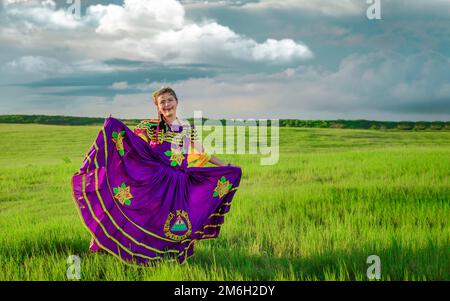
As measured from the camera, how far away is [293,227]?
7.08m

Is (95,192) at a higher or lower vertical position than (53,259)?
higher

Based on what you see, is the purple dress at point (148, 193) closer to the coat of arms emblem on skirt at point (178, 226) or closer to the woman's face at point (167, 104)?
the coat of arms emblem on skirt at point (178, 226)

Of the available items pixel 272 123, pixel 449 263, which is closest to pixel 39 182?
pixel 449 263

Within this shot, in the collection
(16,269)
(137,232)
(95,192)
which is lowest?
(16,269)

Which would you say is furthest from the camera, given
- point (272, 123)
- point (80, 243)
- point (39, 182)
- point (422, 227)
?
point (272, 123)

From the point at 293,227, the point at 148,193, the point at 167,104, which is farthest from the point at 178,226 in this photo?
the point at 293,227

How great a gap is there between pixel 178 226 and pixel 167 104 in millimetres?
1426

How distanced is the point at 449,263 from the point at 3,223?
21.7 feet

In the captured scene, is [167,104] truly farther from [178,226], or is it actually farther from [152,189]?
[178,226]

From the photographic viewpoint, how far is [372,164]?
1294 centimetres

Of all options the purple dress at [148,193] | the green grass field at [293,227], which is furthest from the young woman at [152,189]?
the green grass field at [293,227]

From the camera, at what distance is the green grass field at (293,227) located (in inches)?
207

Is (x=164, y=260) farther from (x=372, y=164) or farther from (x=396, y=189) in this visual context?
(x=372, y=164)

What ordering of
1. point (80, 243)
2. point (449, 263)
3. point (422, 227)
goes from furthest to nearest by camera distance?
1. point (422, 227)
2. point (80, 243)
3. point (449, 263)
